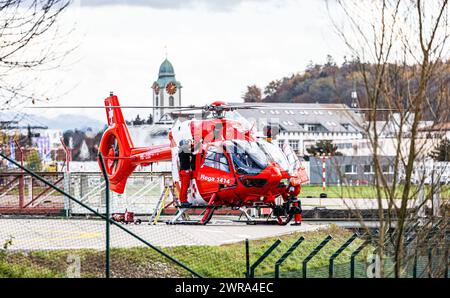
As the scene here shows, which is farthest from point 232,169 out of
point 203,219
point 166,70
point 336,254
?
point 166,70

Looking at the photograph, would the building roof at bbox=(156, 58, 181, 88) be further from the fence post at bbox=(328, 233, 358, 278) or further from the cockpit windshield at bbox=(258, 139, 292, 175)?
the fence post at bbox=(328, 233, 358, 278)

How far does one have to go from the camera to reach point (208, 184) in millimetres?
24547

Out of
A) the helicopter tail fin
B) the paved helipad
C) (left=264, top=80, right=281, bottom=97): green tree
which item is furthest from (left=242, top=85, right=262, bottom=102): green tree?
the paved helipad

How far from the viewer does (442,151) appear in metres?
13.4

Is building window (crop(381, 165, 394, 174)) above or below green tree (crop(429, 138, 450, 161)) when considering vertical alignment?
below

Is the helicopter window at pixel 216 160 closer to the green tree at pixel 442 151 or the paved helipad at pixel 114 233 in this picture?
the paved helipad at pixel 114 233

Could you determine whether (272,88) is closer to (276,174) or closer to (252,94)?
(252,94)

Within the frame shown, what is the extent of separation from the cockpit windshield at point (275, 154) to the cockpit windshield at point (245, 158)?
0.23 meters

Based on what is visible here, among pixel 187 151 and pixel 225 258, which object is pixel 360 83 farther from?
pixel 187 151

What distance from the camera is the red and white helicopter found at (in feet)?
78.2

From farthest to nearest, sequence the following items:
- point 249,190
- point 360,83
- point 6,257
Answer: point 249,190, point 6,257, point 360,83

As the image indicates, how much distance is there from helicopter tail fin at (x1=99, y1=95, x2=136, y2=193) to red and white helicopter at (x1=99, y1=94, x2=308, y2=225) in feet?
7.98
